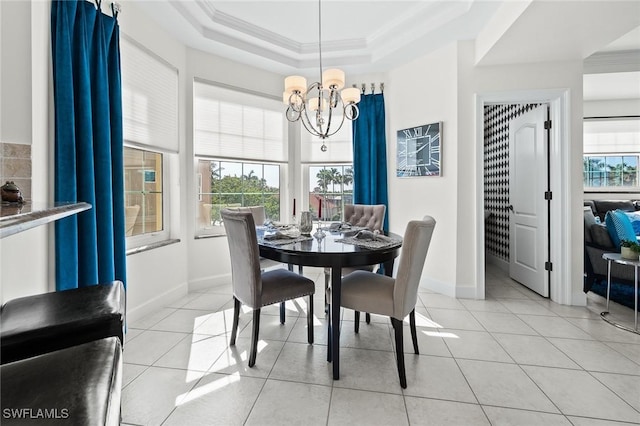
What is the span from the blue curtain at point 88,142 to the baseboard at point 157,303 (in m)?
0.46

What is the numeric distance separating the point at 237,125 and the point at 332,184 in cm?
148

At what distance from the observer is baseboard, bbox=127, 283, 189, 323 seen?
8.24 ft

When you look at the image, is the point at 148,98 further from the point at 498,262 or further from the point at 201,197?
the point at 498,262

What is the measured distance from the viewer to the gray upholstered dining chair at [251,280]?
1839mm

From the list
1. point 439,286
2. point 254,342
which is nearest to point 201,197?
point 254,342

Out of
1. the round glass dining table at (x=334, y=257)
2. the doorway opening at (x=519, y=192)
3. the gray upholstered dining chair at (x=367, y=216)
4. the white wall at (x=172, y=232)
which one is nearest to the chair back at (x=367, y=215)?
the gray upholstered dining chair at (x=367, y=216)

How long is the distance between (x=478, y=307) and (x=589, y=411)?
4.64 ft

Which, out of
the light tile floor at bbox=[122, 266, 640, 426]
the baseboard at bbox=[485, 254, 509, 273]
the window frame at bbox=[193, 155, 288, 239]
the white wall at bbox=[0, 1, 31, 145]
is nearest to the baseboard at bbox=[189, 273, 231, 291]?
the window frame at bbox=[193, 155, 288, 239]

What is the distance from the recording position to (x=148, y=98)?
2.68 metres

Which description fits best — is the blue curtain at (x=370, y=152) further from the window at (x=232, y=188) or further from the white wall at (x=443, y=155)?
the window at (x=232, y=188)

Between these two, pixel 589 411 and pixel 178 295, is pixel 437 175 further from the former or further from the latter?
pixel 178 295

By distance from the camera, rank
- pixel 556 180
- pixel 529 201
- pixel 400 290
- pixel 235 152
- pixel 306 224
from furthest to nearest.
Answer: pixel 235 152 → pixel 529 201 → pixel 556 180 → pixel 306 224 → pixel 400 290

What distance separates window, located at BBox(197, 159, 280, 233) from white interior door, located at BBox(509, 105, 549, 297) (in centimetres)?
308

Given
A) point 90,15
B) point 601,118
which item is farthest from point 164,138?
point 601,118
